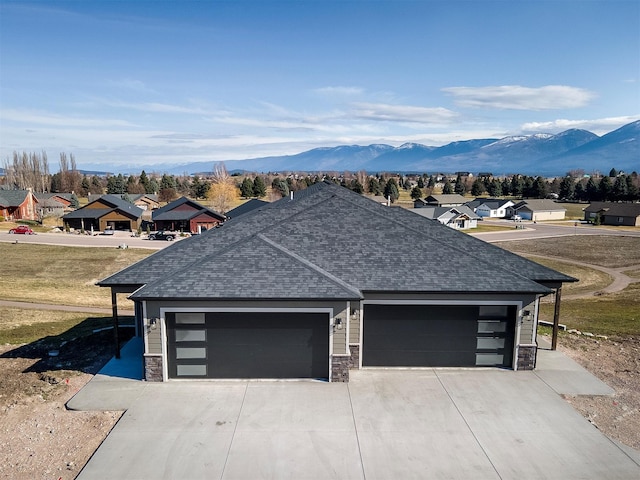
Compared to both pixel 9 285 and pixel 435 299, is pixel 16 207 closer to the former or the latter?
pixel 9 285

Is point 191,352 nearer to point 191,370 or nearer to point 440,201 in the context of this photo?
point 191,370

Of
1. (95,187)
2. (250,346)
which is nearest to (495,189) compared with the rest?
(95,187)

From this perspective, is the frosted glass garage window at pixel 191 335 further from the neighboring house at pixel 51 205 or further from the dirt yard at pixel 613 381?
the neighboring house at pixel 51 205

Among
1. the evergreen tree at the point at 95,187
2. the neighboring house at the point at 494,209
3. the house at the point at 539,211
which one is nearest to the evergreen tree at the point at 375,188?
the neighboring house at the point at 494,209

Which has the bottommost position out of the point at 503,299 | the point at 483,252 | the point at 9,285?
the point at 9,285

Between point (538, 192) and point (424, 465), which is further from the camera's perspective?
point (538, 192)

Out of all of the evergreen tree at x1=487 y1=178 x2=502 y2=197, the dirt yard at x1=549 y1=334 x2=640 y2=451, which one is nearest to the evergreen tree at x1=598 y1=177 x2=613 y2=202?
the evergreen tree at x1=487 y1=178 x2=502 y2=197

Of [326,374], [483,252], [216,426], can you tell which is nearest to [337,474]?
[216,426]

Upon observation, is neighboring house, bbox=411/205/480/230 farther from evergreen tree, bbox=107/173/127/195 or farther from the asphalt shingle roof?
evergreen tree, bbox=107/173/127/195
